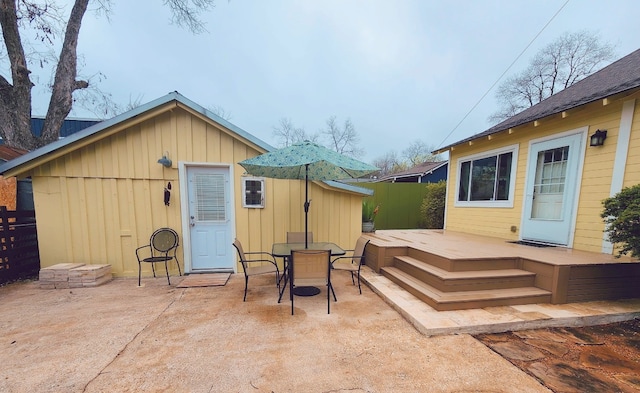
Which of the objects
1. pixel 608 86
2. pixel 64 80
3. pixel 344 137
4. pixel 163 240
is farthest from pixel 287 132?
pixel 608 86

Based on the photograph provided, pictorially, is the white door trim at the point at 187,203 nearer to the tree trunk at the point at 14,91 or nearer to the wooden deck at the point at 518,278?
the wooden deck at the point at 518,278

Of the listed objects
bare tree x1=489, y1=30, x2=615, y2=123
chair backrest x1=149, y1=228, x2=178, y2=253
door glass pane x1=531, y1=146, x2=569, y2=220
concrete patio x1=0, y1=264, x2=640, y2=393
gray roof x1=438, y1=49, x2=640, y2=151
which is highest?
bare tree x1=489, y1=30, x2=615, y2=123

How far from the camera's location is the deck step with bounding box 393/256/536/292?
9.73 ft

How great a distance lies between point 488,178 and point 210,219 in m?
6.36

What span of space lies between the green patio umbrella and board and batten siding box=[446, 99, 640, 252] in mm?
3643

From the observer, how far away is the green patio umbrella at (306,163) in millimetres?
2834

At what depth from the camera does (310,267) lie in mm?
2914

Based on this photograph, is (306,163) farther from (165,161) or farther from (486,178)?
(486,178)

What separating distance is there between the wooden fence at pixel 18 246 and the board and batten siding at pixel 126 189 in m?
0.43

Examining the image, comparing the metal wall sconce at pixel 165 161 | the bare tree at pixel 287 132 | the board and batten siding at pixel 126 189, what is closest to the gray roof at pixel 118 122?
the board and batten siding at pixel 126 189

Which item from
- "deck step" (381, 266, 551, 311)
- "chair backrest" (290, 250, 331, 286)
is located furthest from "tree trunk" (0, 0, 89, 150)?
"deck step" (381, 266, 551, 311)

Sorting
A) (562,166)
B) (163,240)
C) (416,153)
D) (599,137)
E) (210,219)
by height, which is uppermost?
(416,153)

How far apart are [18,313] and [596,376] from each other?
6006 mm

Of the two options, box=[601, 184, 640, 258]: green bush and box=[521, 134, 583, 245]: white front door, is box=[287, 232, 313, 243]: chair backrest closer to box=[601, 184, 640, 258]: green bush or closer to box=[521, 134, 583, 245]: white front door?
box=[601, 184, 640, 258]: green bush
